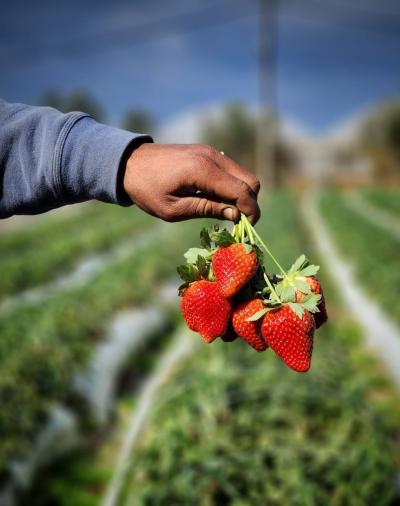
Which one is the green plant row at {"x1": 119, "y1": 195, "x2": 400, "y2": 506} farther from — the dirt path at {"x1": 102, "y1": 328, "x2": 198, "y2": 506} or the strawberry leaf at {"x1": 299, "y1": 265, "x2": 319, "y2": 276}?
the strawberry leaf at {"x1": 299, "y1": 265, "x2": 319, "y2": 276}

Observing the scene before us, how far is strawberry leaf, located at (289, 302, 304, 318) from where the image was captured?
3.32 ft

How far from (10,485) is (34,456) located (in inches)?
15.2

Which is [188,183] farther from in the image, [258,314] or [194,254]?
[258,314]

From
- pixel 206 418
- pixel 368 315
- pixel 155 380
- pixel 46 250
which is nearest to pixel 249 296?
pixel 206 418

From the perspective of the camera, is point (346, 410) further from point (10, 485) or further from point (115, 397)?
point (115, 397)

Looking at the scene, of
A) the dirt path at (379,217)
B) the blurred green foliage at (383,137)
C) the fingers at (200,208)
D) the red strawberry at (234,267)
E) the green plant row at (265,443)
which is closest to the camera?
the red strawberry at (234,267)

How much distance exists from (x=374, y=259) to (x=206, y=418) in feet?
20.3

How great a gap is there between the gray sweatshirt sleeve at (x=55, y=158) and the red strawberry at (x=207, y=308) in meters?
0.29

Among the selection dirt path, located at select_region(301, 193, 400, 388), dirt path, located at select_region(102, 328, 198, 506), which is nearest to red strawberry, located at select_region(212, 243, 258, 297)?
dirt path, located at select_region(102, 328, 198, 506)

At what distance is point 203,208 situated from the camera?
1.13m

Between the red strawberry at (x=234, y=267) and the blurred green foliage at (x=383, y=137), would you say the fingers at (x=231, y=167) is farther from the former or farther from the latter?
the blurred green foliage at (x=383, y=137)

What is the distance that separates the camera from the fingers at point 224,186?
1.06 meters

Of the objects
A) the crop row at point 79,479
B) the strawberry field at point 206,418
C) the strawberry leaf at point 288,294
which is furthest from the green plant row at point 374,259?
the strawberry leaf at point 288,294

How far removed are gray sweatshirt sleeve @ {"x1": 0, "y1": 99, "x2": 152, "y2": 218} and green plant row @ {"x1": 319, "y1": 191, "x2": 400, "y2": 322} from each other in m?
5.38
